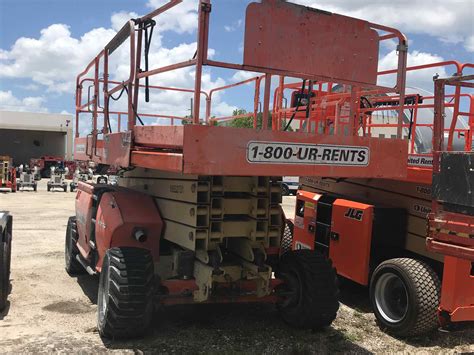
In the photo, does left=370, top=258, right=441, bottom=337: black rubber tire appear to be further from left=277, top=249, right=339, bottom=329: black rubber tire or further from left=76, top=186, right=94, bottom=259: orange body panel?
left=76, top=186, right=94, bottom=259: orange body panel

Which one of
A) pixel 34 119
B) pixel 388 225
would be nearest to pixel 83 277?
pixel 388 225

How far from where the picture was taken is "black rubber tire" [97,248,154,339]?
13.6 feet

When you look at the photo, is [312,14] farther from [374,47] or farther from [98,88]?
[98,88]

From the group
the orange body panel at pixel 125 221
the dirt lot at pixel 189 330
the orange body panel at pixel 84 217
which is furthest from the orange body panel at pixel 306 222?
the orange body panel at pixel 84 217

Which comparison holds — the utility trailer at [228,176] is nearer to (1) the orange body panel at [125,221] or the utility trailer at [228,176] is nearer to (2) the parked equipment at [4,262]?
(1) the orange body panel at [125,221]

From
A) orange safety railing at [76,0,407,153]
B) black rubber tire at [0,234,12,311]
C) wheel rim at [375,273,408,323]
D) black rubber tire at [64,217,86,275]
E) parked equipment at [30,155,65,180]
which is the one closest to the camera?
orange safety railing at [76,0,407,153]

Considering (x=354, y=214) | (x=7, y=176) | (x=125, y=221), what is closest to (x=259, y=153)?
(x=125, y=221)

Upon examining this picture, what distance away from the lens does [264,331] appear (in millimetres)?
4977

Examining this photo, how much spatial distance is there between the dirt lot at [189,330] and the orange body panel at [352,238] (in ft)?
1.65

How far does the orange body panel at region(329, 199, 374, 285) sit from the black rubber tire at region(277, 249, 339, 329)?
3.32ft

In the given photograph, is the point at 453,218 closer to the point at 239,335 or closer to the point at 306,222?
the point at 239,335

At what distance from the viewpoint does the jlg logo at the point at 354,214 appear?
5.88 meters

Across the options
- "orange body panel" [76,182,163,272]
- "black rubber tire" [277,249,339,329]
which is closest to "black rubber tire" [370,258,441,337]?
"black rubber tire" [277,249,339,329]

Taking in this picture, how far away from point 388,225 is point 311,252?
1373mm
